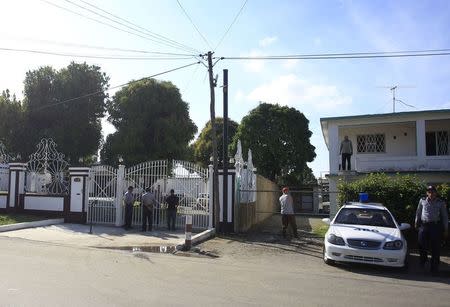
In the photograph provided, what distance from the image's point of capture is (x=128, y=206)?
17.6 meters

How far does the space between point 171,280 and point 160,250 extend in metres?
4.71

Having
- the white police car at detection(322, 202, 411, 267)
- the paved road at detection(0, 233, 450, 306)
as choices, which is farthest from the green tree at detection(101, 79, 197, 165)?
the white police car at detection(322, 202, 411, 267)

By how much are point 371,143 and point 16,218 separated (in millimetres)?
16592

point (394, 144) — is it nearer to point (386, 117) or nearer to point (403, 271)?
point (386, 117)

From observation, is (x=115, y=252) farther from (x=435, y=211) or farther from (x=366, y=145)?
(x=366, y=145)

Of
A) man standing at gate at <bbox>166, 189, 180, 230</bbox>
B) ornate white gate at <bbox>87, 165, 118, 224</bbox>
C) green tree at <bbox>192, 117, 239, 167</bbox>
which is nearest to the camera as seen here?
man standing at gate at <bbox>166, 189, 180, 230</bbox>

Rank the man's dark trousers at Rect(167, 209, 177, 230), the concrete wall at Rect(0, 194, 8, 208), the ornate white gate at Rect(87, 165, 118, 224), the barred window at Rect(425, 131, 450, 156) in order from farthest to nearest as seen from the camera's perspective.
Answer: the barred window at Rect(425, 131, 450, 156)
the concrete wall at Rect(0, 194, 8, 208)
the ornate white gate at Rect(87, 165, 118, 224)
the man's dark trousers at Rect(167, 209, 177, 230)

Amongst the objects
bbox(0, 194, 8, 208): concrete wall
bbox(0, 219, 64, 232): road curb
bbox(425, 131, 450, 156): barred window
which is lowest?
bbox(0, 219, 64, 232): road curb

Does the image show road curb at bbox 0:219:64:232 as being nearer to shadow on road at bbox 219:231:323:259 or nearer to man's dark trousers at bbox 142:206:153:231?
man's dark trousers at bbox 142:206:153:231

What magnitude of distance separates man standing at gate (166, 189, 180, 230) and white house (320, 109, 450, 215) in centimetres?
611

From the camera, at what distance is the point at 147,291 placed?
7.44 m

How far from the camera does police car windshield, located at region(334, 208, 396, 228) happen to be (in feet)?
38.4

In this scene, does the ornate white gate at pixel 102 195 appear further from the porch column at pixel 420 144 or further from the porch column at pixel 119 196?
the porch column at pixel 420 144

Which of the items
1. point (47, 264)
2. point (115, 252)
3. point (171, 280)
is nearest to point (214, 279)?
point (171, 280)
